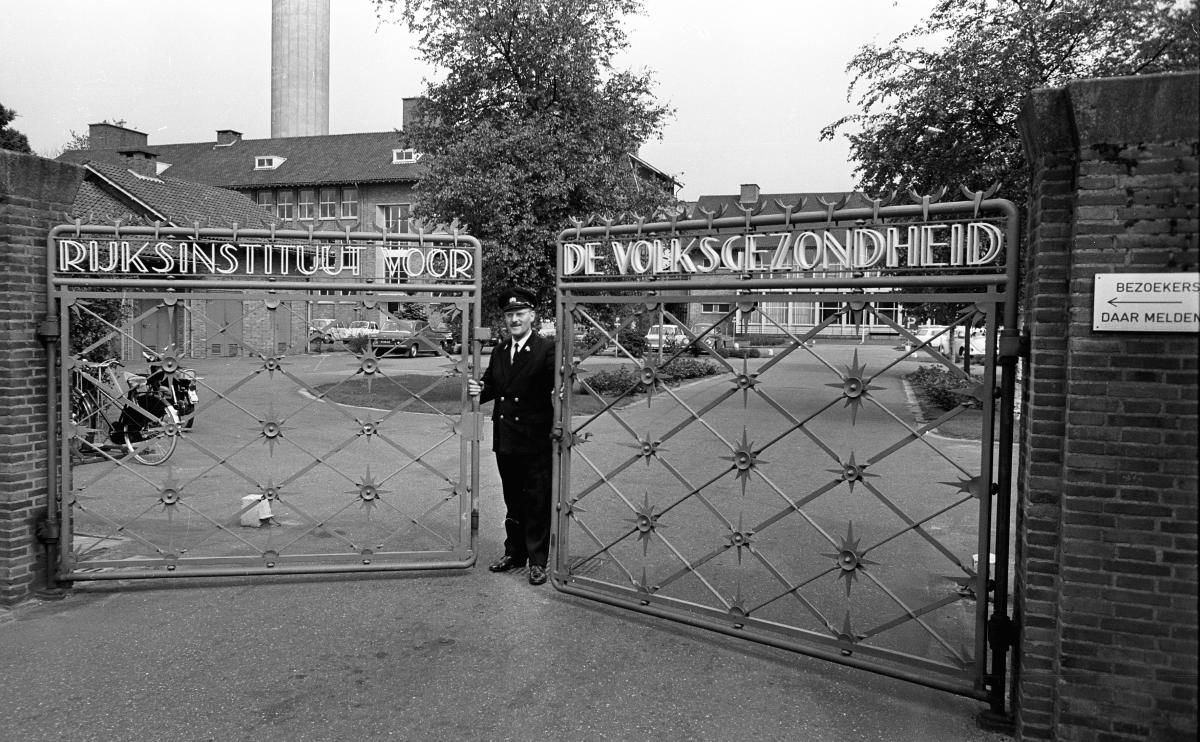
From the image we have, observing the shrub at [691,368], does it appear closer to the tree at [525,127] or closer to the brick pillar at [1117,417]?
the tree at [525,127]

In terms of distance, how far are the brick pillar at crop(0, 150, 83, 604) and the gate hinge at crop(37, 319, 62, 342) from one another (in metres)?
0.04

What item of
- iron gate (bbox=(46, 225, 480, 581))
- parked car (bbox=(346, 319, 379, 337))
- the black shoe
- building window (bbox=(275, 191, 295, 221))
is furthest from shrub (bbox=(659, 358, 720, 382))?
building window (bbox=(275, 191, 295, 221))

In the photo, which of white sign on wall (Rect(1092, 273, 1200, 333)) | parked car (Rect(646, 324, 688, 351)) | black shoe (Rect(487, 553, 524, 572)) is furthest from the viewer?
black shoe (Rect(487, 553, 524, 572))

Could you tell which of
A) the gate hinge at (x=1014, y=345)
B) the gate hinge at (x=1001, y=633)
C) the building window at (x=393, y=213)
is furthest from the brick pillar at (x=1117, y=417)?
the building window at (x=393, y=213)

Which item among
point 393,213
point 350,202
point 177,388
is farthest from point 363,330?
point 350,202

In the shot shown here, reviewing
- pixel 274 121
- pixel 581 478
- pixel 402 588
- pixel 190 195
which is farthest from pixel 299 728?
pixel 274 121

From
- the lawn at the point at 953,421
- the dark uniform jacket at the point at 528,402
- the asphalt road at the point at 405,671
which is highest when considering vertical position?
the dark uniform jacket at the point at 528,402

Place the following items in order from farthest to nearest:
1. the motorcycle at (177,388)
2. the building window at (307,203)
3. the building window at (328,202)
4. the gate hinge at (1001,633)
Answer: the building window at (307,203)
the building window at (328,202)
the motorcycle at (177,388)
the gate hinge at (1001,633)

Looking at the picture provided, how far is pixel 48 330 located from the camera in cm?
590

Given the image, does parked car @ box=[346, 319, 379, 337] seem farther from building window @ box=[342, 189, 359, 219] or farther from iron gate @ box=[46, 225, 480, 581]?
building window @ box=[342, 189, 359, 219]

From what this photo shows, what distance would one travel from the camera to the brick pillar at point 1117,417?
3623mm

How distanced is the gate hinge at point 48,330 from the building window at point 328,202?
1869 inches

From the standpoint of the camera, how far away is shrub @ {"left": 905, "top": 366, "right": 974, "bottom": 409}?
1947cm

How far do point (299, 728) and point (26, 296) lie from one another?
3.56 metres
